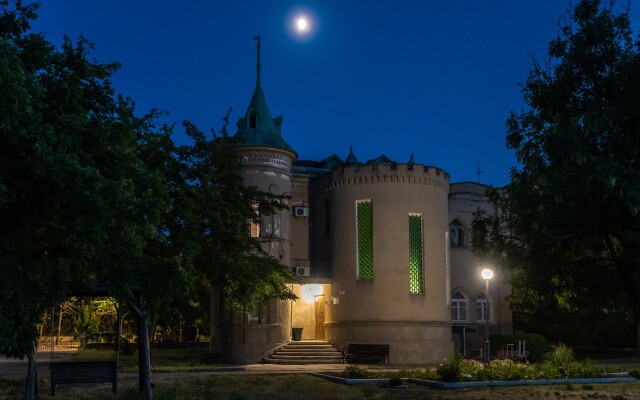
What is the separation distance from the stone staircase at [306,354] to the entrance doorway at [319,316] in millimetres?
2166

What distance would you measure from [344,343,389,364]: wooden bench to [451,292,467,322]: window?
833 centimetres

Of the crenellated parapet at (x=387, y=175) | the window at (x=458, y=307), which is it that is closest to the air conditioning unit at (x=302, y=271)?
the crenellated parapet at (x=387, y=175)

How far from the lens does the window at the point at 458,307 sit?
38406 mm

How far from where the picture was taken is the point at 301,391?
18.0m

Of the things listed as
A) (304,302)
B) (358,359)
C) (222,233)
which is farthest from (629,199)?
(304,302)

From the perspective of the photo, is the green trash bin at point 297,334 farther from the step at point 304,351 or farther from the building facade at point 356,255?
the step at point 304,351

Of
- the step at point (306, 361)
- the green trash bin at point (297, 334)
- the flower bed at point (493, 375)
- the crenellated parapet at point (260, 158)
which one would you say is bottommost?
the step at point (306, 361)

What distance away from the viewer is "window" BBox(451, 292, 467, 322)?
38406 mm

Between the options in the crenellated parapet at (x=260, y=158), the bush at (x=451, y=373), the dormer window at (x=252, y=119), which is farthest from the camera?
the dormer window at (x=252, y=119)

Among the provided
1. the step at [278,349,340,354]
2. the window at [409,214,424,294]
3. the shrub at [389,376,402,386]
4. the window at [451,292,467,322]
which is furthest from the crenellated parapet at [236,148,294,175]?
the shrub at [389,376,402,386]

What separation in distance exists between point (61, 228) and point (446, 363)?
12735mm

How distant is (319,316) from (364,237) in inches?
193

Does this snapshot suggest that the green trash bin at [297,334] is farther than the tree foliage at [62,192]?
Yes

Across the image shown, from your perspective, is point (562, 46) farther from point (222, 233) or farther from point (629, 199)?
point (222, 233)
